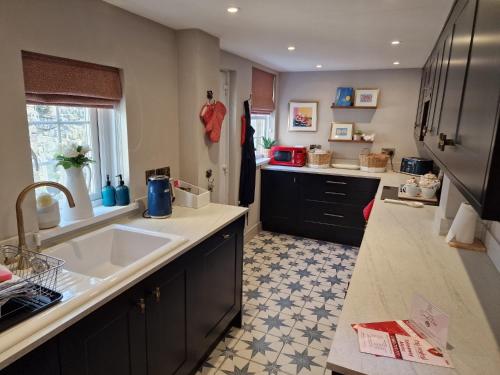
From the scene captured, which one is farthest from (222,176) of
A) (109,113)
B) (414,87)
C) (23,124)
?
(414,87)

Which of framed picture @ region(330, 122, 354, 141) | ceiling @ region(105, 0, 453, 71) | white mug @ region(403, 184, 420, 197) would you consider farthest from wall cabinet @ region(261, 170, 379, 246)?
ceiling @ region(105, 0, 453, 71)

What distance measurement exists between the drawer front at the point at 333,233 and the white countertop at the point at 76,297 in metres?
2.41

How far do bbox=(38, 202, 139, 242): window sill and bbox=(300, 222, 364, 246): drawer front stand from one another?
2.58m

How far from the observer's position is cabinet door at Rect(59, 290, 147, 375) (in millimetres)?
1185

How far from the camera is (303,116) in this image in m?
4.67

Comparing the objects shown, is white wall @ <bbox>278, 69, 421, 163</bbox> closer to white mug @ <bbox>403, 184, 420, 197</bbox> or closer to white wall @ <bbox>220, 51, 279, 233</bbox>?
white wall @ <bbox>220, 51, 279, 233</bbox>

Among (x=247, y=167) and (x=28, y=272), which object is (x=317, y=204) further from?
(x=28, y=272)

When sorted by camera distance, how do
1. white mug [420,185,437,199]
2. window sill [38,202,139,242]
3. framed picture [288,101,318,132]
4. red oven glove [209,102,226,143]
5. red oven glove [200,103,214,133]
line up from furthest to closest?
framed picture [288,101,318,132] < white mug [420,185,437,199] < red oven glove [209,102,226,143] < red oven glove [200,103,214,133] < window sill [38,202,139,242]

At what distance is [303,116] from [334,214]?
4.68 feet

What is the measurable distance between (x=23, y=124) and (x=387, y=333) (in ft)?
Answer: 5.69

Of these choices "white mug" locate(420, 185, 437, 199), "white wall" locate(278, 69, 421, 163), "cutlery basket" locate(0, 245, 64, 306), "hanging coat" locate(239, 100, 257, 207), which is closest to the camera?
"cutlery basket" locate(0, 245, 64, 306)

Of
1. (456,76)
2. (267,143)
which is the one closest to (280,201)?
(267,143)

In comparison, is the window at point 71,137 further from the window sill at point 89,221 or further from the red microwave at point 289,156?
the red microwave at point 289,156

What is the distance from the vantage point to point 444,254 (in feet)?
5.90
